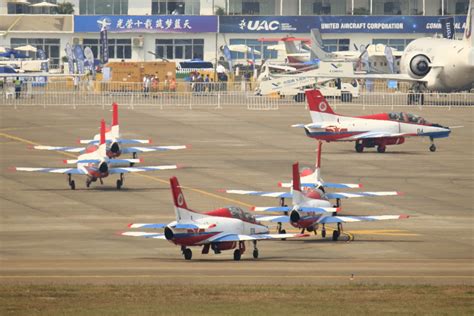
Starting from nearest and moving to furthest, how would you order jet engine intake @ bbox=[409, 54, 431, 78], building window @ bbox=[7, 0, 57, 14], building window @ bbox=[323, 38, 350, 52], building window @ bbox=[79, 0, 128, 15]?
jet engine intake @ bbox=[409, 54, 431, 78] → building window @ bbox=[323, 38, 350, 52] → building window @ bbox=[79, 0, 128, 15] → building window @ bbox=[7, 0, 57, 14]

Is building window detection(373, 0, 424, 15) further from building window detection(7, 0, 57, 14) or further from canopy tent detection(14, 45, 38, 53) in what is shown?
canopy tent detection(14, 45, 38, 53)

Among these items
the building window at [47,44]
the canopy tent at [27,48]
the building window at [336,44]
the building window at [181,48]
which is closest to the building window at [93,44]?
the building window at [47,44]

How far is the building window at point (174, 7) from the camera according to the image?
12974cm

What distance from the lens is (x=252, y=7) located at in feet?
431

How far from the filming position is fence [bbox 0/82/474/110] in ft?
279

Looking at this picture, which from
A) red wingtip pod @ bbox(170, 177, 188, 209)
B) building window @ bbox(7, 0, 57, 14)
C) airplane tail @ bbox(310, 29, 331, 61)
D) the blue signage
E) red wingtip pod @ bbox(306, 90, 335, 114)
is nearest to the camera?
red wingtip pod @ bbox(170, 177, 188, 209)

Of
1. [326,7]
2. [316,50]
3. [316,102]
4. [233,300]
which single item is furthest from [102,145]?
[326,7]

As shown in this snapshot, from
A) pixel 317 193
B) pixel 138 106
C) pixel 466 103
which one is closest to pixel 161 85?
pixel 138 106

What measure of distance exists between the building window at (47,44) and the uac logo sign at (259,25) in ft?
58.7

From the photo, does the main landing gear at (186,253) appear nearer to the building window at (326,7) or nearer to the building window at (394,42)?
the building window at (394,42)

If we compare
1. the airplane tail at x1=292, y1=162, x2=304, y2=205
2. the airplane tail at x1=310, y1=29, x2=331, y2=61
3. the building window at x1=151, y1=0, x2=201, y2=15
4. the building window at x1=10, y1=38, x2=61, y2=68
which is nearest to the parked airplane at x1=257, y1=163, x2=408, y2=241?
the airplane tail at x1=292, y1=162, x2=304, y2=205

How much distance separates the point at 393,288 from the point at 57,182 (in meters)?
22.9

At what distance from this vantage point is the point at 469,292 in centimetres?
2720

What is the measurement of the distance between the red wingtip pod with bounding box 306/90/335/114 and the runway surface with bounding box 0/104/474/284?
78.9 inches
